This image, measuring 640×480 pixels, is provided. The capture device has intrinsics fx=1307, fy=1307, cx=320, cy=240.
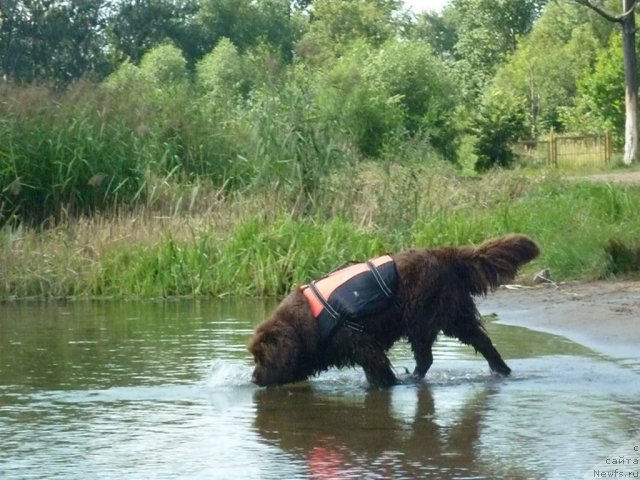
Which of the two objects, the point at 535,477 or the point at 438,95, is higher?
the point at 438,95

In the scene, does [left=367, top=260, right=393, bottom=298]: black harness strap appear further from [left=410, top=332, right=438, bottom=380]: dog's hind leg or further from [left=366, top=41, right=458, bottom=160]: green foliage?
[left=366, top=41, right=458, bottom=160]: green foliage

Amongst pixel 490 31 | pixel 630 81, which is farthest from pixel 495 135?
pixel 490 31

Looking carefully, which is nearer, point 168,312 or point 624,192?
point 168,312

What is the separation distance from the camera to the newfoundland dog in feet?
29.8

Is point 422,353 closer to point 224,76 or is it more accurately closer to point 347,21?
point 224,76

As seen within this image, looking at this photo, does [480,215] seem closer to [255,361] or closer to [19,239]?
[19,239]

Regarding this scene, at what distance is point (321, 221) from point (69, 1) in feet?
137

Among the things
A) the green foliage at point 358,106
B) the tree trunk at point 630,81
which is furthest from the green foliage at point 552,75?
the green foliage at point 358,106

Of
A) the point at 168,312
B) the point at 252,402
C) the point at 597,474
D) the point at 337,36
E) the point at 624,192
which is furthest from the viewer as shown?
the point at 337,36

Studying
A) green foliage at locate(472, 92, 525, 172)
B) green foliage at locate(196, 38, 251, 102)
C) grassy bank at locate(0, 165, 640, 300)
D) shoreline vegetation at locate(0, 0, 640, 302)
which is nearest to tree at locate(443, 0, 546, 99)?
green foliage at locate(196, 38, 251, 102)

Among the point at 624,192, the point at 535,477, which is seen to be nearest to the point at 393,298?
the point at 535,477

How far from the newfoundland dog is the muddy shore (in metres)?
1.56

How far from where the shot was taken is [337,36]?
6650cm

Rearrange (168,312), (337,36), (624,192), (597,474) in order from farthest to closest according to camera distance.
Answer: (337,36) < (624,192) < (168,312) < (597,474)
